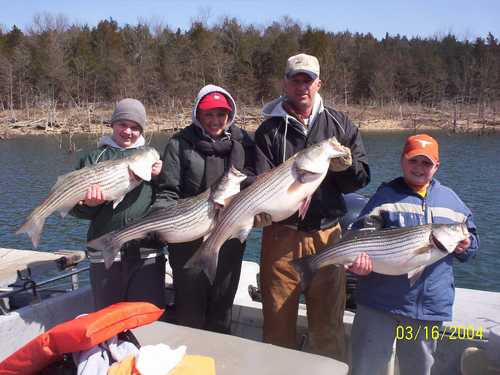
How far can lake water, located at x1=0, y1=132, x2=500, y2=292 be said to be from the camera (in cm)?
1303

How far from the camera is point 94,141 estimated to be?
145ft

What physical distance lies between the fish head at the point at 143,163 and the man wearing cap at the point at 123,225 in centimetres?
6

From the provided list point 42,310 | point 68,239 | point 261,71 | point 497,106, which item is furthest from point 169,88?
point 42,310

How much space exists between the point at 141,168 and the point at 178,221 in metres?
0.60

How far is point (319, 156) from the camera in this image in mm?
3604

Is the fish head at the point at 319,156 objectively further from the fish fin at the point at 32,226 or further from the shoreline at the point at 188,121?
the shoreline at the point at 188,121

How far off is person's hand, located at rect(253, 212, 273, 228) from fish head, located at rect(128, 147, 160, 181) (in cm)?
102

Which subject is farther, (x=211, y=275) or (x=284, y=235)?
(x=284, y=235)

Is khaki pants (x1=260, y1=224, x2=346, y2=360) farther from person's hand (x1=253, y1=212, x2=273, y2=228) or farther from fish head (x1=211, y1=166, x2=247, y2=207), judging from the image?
fish head (x1=211, y1=166, x2=247, y2=207)

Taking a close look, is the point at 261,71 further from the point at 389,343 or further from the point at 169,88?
the point at 389,343

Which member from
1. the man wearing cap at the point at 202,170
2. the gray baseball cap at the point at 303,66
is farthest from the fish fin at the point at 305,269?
the gray baseball cap at the point at 303,66

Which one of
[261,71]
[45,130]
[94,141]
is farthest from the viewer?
→ [261,71]

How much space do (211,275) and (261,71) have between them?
69.4 metres

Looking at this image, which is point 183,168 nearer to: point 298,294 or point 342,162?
point 342,162
